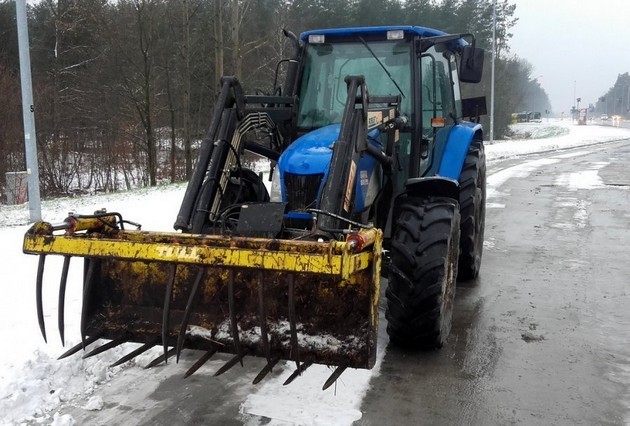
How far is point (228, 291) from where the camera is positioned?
3305mm

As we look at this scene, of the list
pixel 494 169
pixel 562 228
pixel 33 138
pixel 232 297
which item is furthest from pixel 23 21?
pixel 494 169

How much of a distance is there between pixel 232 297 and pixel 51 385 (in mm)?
1595

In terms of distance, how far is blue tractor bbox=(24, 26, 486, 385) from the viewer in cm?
320

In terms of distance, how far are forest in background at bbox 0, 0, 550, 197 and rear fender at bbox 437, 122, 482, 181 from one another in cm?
1232

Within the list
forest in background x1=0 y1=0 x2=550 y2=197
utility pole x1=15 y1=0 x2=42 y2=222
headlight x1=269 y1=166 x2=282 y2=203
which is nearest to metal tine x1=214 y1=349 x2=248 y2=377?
headlight x1=269 y1=166 x2=282 y2=203

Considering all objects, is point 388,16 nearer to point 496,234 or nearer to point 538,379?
point 496,234

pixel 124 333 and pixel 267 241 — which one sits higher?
pixel 267 241

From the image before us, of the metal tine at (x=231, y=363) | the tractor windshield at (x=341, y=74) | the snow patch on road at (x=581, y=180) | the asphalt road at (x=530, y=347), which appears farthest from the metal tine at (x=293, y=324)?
the snow patch on road at (x=581, y=180)

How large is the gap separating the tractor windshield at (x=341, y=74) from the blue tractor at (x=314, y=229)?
0.04ft

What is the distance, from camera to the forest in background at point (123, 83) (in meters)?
18.1

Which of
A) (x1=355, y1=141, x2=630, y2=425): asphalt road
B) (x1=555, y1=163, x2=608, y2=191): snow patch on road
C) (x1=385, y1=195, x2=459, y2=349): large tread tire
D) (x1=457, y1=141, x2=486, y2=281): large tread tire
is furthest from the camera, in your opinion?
(x1=555, y1=163, x2=608, y2=191): snow patch on road

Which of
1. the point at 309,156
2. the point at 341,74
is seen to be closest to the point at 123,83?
the point at 341,74

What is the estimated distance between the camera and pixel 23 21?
10062mm

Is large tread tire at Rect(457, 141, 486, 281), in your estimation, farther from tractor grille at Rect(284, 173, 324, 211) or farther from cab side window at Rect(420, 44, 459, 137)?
tractor grille at Rect(284, 173, 324, 211)
